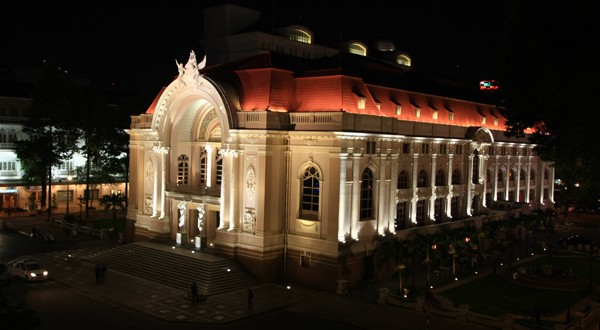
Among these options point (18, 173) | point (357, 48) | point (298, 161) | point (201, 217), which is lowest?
point (201, 217)

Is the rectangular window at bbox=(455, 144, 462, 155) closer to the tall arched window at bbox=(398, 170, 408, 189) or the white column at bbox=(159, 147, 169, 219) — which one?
the tall arched window at bbox=(398, 170, 408, 189)

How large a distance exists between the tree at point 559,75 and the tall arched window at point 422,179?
45.2 feet

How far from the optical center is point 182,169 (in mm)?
46031

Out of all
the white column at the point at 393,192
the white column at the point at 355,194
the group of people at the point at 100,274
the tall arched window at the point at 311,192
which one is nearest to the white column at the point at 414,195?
the white column at the point at 393,192

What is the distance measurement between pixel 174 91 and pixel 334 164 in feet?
46.8

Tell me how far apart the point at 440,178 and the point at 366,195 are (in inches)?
454

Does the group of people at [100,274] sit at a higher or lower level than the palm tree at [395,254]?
lower

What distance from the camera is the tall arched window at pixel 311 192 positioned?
122 ft

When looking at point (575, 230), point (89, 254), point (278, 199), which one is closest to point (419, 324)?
point (278, 199)

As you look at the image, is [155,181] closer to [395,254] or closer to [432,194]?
[395,254]

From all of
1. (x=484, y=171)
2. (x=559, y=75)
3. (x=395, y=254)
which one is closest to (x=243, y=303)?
(x=395, y=254)

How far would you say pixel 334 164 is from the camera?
118 feet

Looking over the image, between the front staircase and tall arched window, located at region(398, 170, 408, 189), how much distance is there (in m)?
13.3

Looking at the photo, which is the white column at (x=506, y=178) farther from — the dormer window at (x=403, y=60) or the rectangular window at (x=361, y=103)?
the rectangular window at (x=361, y=103)
